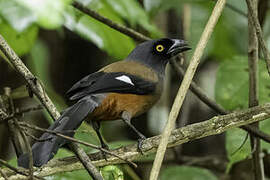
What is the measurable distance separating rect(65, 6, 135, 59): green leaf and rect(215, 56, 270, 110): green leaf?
702mm

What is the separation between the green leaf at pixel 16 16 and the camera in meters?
2.74

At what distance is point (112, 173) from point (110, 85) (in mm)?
767

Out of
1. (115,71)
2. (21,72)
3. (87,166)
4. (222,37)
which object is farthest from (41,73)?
(87,166)

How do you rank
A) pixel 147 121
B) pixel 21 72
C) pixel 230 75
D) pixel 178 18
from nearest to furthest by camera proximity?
pixel 21 72, pixel 230 75, pixel 147 121, pixel 178 18

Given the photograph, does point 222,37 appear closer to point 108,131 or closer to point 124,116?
point 108,131

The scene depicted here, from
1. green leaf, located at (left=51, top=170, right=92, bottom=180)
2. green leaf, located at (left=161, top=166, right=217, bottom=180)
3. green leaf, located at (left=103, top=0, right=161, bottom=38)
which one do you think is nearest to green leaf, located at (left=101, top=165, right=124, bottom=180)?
green leaf, located at (left=51, top=170, right=92, bottom=180)

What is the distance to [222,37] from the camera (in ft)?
15.6

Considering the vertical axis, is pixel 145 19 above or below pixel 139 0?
below

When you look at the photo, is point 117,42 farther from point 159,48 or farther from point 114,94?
point 114,94

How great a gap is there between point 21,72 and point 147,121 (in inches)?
117

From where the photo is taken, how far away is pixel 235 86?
3248 millimetres

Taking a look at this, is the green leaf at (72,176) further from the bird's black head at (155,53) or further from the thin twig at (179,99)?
the bird's black head at (155,53)

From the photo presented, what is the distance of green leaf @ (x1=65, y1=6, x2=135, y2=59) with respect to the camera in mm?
3059

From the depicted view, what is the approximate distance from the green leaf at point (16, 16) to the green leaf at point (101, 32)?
0.31 metres
